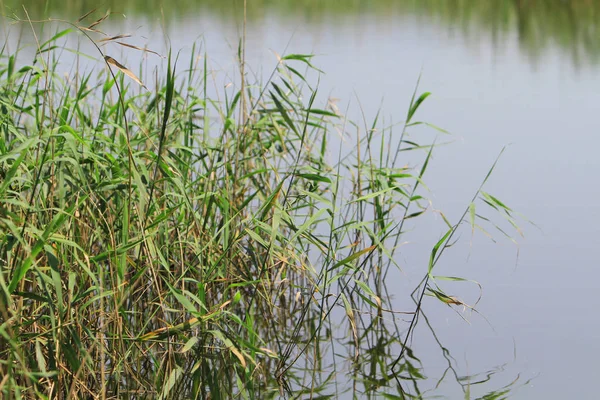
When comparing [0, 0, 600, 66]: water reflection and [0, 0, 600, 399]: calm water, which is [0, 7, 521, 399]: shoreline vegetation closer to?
[0, 0, 600, 399]: calm water

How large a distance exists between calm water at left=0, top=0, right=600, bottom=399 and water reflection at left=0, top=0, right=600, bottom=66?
3 cm

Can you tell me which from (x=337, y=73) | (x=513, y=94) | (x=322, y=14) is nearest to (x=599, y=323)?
(x=513, y=94)

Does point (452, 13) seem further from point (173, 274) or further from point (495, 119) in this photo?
point (173, 274)

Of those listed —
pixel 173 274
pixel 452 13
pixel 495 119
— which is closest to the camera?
pixel 173 274

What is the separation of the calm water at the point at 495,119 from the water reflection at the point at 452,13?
0.09ft

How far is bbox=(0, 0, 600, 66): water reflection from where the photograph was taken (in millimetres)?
7719

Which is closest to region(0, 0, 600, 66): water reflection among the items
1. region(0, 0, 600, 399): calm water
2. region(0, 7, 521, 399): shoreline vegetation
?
region(0, 0, 600, 399): calm water

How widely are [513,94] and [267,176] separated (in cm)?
316

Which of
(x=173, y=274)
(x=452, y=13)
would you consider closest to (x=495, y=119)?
(x=173, y=274)

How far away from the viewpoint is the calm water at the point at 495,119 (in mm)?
2701

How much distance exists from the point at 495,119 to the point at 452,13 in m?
4.78

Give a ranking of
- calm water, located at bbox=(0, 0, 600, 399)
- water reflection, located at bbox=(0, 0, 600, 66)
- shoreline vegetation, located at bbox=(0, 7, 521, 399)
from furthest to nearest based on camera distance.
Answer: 1. water reflection, located at bbox=(0, 0, 600, 66)
2. calm water, located at bbox=(0, 0, 600, 399)
3. shoreline vegetation, located at bbox=(0, 7, 521, 399)

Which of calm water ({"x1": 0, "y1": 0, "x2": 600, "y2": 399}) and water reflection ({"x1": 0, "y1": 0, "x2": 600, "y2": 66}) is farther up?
water reflection ({"x1": 0, "y1": 0, "x2": 600, "y2": 66})

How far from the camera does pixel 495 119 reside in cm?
505
